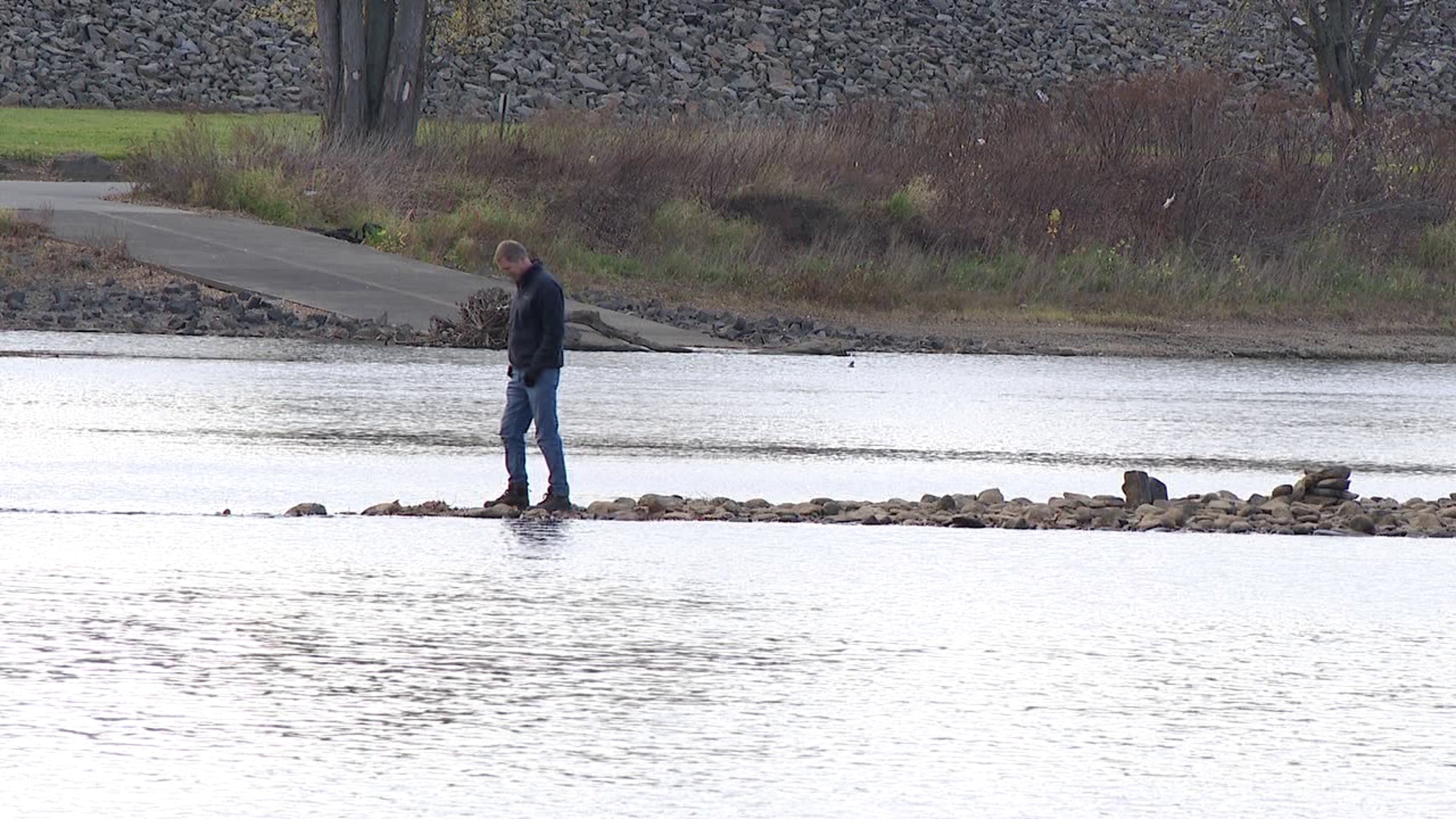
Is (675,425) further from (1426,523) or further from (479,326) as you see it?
(479,326)

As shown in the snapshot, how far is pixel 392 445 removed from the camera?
17.0m

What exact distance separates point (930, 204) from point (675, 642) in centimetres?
2635

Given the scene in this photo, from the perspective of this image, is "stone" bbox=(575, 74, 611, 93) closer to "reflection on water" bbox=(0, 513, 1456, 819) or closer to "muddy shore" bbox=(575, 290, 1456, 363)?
"muddy shore" bbox=(575, 290, 1456, 363)

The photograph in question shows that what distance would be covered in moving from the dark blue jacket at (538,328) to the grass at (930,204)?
16868 millimetres

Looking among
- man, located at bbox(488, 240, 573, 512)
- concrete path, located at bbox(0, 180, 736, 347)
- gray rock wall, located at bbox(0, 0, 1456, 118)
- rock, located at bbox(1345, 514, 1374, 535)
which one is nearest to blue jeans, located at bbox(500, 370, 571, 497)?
man, located at bbox(488, 240, 573, 512)

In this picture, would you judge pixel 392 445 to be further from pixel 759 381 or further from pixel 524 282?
pixel 759 381

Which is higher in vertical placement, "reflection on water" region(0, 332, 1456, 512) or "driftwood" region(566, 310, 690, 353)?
"driftwood" region(566, 310, 690, 353)

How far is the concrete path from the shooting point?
2764 cm

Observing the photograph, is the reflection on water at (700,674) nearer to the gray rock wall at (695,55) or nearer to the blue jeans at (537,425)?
the blue jeans at (537,425)

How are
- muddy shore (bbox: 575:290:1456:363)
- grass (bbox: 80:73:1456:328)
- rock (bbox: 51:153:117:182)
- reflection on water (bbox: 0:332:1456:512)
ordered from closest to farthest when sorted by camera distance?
reflection on water (bbox: 0:332:1456:512) → muddy shore (bbox: 575:290:1456:363) → grass (bbox: 80:73:1456:328) → rock (bbox: 51:153:117:182)

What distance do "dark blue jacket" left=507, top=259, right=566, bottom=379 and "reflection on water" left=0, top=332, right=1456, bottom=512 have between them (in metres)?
0.96

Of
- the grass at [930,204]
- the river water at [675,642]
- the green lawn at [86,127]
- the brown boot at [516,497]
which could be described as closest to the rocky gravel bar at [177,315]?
the grass at [930,204]

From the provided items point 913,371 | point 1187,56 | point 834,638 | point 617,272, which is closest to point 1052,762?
point 834,638

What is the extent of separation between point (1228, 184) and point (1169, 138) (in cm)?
154
